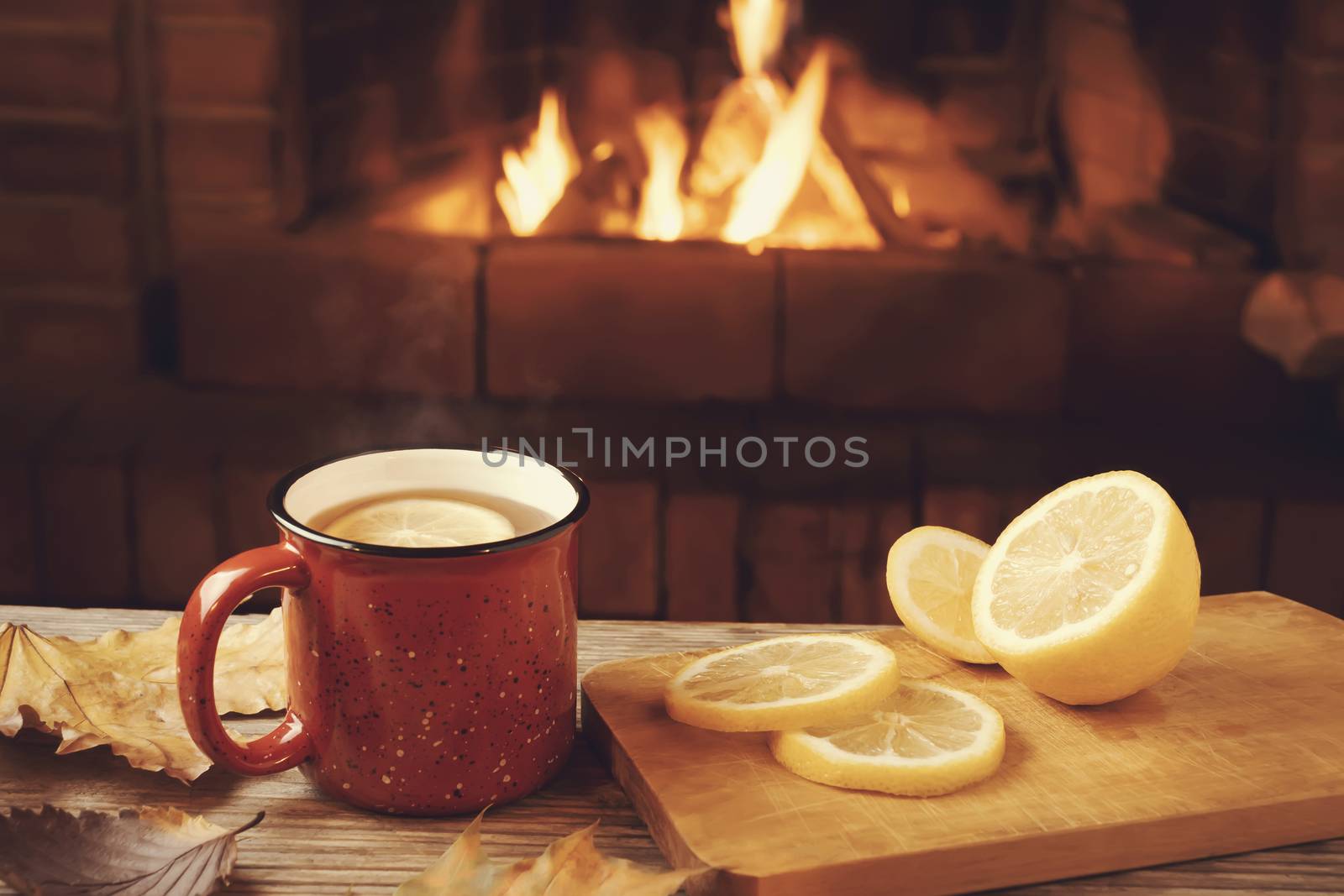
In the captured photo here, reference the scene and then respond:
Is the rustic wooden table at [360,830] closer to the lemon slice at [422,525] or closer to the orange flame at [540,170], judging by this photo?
the lemon slice at [422,525]

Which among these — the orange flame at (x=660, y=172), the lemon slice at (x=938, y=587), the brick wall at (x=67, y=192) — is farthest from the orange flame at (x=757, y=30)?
the lemon slice at (x=938, y=587)

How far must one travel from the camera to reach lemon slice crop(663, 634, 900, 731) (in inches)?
22.3

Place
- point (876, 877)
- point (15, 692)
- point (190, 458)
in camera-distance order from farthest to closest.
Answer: point (190, 458) → point (15, 692) → point (876, 877)

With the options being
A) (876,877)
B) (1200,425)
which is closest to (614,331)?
(1200,425)

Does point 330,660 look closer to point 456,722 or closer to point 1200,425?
point 456,722

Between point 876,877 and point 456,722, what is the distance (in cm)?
18

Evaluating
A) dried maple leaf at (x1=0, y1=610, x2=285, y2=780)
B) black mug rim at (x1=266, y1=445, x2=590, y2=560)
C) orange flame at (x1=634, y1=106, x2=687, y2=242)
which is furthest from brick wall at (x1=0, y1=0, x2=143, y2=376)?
black mug rim at (x1=266, y1=445, x2=590, y2=560)

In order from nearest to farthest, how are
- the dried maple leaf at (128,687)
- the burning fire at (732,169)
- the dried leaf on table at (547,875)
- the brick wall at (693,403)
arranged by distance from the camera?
the dried leaf on table at (547,875)
the dried maple leaf at (128,687)
the brick wall at (693,403)
the burning fire at (732,169)

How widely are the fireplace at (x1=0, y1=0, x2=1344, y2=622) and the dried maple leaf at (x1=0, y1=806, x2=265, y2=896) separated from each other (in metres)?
0.78

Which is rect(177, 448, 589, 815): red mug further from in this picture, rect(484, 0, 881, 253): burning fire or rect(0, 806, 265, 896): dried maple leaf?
rect(484, 0, 881, 253): burning fire

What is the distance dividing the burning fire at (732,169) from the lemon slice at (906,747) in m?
0.92

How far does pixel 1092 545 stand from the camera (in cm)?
64

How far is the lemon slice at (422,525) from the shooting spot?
57 cm

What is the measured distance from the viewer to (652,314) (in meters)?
1.38
